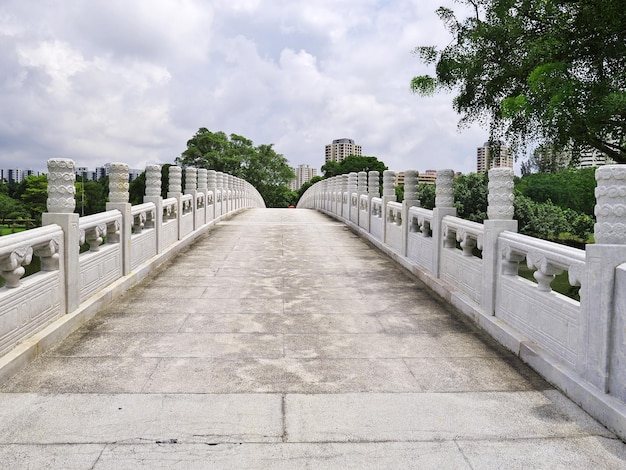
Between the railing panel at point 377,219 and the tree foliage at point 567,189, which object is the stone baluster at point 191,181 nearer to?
the railing panel at point 377,219

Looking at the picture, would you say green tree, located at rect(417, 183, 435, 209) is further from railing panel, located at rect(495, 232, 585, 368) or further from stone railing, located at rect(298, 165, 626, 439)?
railing panel, located at rect(495, 232, 585, 368)

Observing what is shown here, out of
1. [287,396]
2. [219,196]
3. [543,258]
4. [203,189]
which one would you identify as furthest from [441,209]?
[219,196]

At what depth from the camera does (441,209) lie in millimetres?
6527

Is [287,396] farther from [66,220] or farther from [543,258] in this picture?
[66,220]

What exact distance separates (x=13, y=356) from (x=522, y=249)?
3.89 m

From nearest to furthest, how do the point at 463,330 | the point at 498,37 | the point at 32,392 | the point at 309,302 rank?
the point at 32,392, the point at 463,330, the point at 309,302, the point at 498,37

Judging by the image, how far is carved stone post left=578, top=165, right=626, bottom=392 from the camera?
3.03 meters

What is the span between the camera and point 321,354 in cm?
414

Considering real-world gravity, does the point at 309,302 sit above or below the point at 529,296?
below

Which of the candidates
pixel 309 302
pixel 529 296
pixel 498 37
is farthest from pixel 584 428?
pixel 498 37

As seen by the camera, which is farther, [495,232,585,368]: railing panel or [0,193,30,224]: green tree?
[0,193,30,224]: green tree

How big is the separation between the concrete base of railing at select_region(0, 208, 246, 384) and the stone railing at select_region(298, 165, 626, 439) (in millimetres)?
3664

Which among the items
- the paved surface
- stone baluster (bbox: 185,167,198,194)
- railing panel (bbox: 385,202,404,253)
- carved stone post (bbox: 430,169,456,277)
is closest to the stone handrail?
the paved surface

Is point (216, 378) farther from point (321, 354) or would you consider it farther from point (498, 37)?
point (498, 37)
